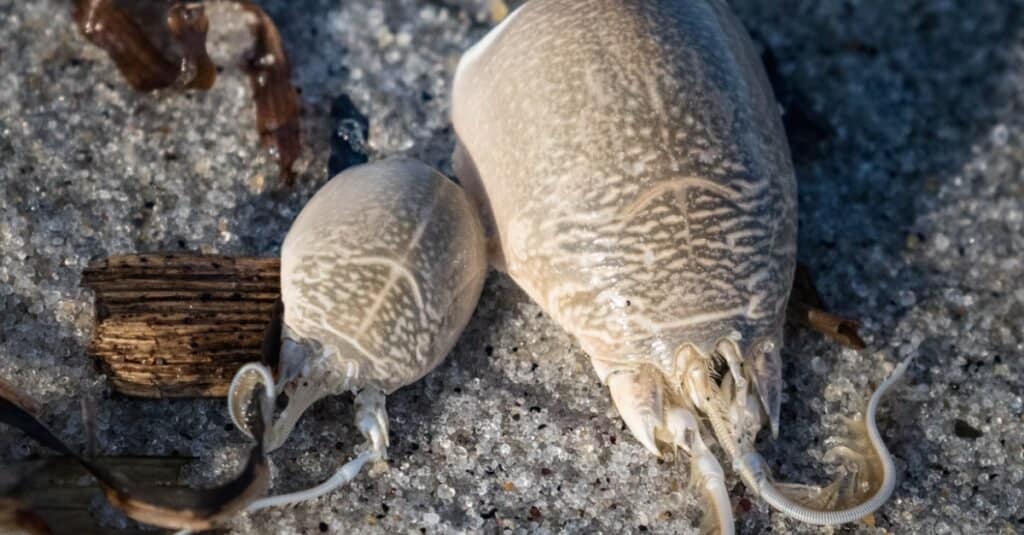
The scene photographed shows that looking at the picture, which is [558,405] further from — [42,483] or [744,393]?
[42,483]

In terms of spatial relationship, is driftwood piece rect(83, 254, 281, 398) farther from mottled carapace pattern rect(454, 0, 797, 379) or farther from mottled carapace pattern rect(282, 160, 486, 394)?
mottled carapace pattern rect(454, 0, 797, 379)

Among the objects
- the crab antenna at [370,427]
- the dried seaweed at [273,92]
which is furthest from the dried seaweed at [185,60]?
the crab antenna at [370,427]

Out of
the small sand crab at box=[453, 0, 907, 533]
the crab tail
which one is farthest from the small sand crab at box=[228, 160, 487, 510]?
the crab tail

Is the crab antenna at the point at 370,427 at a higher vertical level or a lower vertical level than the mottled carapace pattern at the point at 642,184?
lower

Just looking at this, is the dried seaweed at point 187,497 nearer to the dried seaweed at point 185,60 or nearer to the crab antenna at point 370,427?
the crab antenna at point 370,427

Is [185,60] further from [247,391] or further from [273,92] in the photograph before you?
[247,391]

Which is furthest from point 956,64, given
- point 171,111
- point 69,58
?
point 69,58
